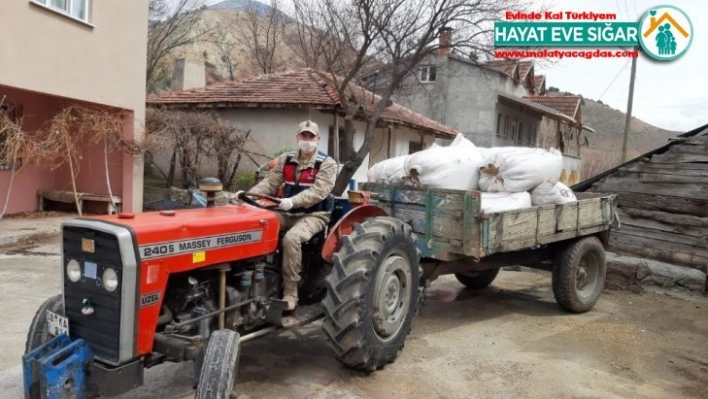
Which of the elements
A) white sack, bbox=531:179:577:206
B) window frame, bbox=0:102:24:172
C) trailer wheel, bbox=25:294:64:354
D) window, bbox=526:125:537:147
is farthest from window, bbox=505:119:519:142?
trailer wheel, bbox=25:294:64:354

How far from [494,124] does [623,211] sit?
60.7 ft

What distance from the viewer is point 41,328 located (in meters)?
3.35

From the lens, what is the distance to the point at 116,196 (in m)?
11.8

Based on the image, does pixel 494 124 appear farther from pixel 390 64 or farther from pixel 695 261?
pixel 695 261

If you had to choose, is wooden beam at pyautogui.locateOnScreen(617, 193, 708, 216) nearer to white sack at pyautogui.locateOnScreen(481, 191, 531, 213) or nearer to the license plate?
white sack at pyautogui.locateOnScreen(481, 191, 531, 213)

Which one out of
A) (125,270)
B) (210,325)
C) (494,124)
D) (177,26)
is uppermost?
(177,26)

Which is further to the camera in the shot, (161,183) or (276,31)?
(276,31)

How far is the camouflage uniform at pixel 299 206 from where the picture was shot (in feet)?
13.2

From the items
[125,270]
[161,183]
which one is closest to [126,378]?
[125,270]

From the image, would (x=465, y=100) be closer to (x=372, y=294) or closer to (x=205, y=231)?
(x=372, y=294)

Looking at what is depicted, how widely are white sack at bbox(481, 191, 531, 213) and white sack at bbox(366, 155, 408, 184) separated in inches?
34.7

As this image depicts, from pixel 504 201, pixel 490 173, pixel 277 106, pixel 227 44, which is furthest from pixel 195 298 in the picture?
pixel 227 44

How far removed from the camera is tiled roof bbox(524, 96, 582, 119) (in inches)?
1305

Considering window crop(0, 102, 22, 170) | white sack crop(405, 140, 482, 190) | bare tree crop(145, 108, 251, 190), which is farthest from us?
bare tree crop(145, 108, 251, 190)
